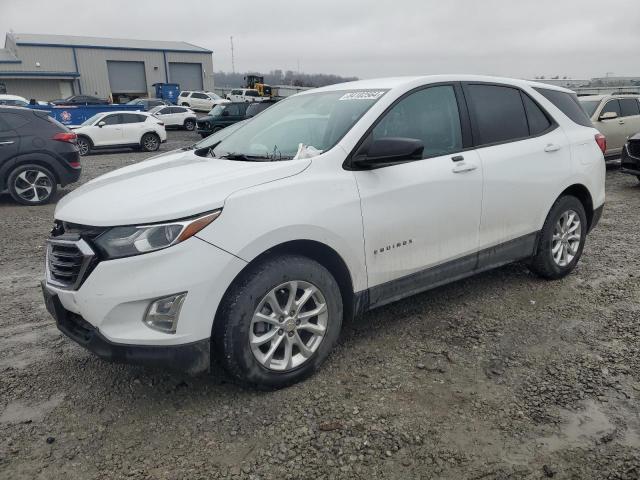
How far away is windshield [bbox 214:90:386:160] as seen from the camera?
3396 millimetres

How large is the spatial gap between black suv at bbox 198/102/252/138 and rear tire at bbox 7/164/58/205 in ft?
40.8

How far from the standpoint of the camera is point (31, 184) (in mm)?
8867

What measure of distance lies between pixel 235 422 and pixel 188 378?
597 millimetres

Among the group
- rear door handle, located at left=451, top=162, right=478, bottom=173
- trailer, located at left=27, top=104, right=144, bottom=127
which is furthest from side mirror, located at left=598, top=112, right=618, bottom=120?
trailer, located at left=27, top=104, right=144, bottom=127

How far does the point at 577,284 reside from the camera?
4.71 meters

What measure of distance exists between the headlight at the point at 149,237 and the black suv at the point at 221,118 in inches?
749

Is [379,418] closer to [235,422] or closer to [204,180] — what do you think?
[235,422]

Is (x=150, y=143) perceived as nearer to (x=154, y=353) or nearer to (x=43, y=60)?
(x=154, y=353)

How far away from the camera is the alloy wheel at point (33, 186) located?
8.79 m

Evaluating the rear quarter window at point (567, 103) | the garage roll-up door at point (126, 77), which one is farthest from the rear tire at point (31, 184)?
the garage roll-up door at point (126, 77)

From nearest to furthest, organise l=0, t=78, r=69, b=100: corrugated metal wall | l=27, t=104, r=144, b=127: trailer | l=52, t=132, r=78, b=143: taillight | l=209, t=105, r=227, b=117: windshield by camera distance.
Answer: l=52, t=132, r=78, b=143: taillight
l=27, t=104, r=144, b=127: trailer
l=209, t=105, r=227, b=117: windshield
l=0, t=78, r=69, b=100: corrugated metal wall

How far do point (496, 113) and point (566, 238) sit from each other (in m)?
1.42

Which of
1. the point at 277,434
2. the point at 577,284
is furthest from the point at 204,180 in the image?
the point at 577,284

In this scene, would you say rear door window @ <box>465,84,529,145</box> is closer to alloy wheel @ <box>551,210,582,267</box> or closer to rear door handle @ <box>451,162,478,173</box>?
rear door handle @ <box>451,162,478,173</box>
